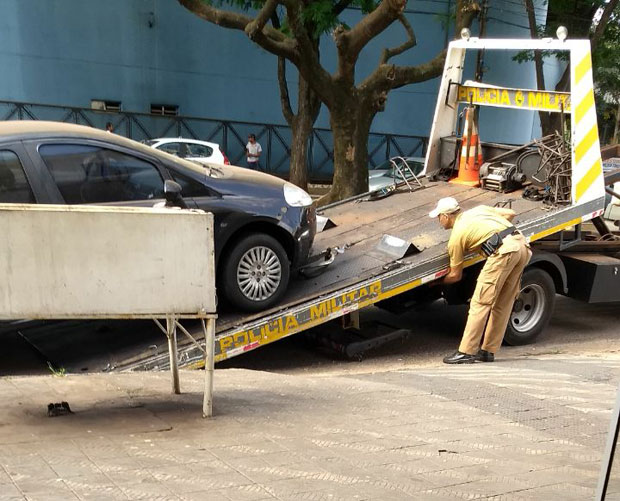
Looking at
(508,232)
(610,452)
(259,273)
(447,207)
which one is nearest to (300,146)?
(447,207)

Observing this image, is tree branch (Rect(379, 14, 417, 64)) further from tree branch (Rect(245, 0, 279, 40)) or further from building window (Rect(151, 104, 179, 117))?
building window (Rect(151, 104, 179, 117))

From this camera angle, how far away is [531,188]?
8.63m

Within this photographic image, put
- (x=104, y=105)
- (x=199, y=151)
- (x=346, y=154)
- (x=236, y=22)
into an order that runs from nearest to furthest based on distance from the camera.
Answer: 1. (x=236, y=22)
2. (x=346, y=154)
3. (x=199, y=151)
4. (x=104, y=105)

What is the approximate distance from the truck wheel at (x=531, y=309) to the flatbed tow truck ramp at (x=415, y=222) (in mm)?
588

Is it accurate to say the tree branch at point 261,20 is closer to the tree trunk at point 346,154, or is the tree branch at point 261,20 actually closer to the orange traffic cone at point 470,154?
the tree trunk at point 346,154

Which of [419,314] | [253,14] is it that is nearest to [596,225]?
[419,314]

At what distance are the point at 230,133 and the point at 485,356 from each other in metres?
19.0

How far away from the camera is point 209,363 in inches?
180

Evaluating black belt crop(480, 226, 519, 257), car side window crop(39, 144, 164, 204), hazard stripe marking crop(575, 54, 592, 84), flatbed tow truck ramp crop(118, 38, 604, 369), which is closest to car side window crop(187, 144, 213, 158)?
flatbed tow truck ramp crop(118, 38, 604, 369)

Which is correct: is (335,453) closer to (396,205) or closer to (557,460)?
(557,460)

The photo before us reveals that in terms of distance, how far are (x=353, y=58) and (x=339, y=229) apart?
580cm

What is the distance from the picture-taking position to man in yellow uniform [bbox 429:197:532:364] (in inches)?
291

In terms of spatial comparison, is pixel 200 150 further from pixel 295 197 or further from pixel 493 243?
pixel 493 243

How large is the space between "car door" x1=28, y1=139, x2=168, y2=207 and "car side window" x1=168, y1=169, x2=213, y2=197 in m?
0.12
